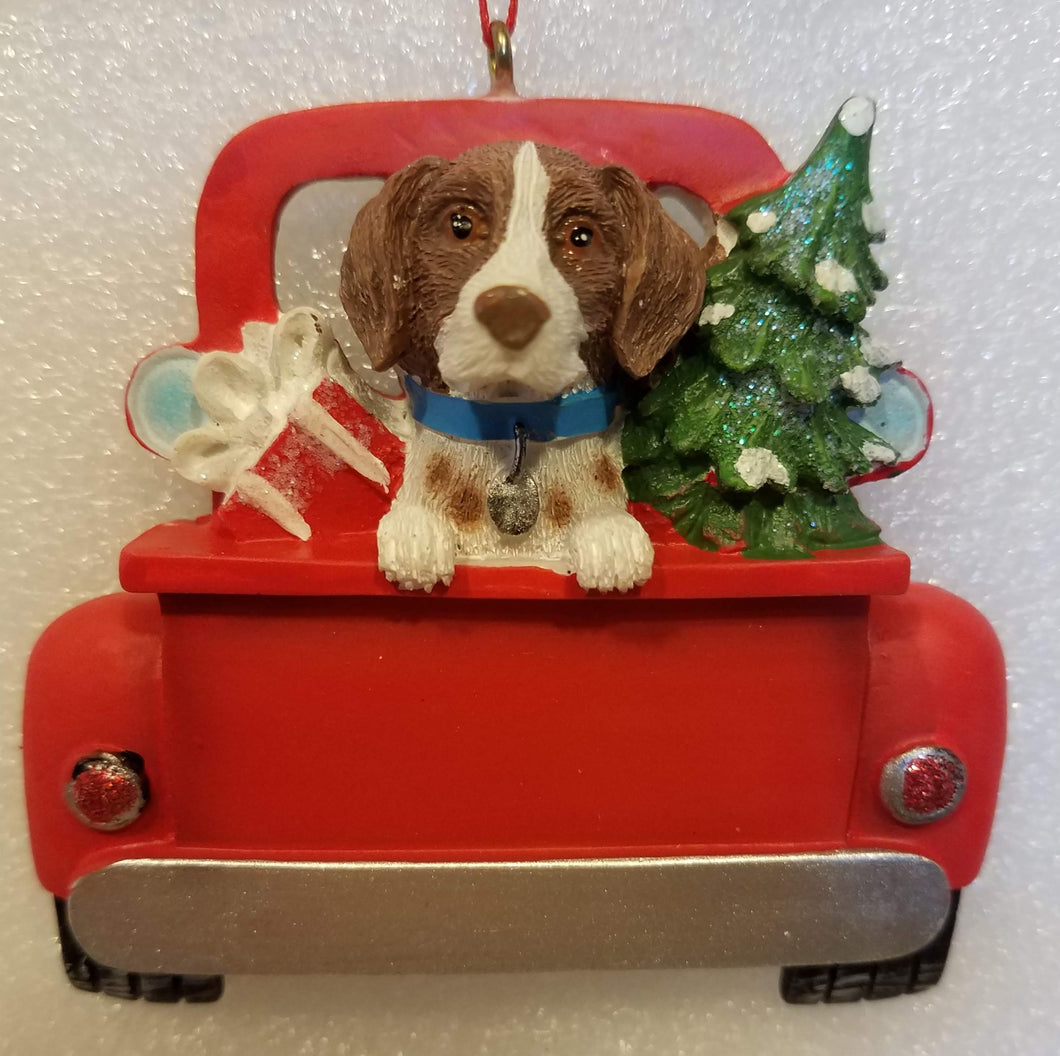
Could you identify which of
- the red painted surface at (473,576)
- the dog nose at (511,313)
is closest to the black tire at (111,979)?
the red painted surface at (473,576)

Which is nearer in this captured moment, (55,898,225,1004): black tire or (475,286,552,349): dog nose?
(475,286,552,349): dog nose

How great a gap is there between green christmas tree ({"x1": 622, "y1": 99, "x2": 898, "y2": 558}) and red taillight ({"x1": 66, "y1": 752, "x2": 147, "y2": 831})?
43cm

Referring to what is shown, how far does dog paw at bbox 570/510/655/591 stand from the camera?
0.55 metres

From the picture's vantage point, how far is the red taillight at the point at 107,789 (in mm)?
609

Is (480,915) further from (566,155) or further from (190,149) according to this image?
(190,149)

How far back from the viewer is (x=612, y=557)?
0.55 metres

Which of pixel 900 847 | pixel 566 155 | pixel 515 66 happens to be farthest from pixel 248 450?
pixel 900 847

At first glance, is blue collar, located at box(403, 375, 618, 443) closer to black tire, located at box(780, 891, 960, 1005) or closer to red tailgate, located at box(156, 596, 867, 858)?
red tailgate, located at box(156, 596, 867, 858)

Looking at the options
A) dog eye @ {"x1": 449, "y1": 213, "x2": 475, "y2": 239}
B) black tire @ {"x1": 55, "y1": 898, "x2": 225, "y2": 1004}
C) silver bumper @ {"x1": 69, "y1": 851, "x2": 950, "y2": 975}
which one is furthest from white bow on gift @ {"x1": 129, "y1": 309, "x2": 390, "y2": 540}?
black tire @ {"x1": 55, "y1": 898, "x2": 225, "y2": 1004}

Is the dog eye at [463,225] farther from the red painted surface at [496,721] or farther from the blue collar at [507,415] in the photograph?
the red painted surface at [496,721]

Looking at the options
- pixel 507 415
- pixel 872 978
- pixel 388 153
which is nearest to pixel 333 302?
pixel 388 153

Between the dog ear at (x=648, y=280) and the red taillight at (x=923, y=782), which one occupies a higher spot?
the dog ear at (x=648, y=280)

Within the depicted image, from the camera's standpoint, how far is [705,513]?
24.0 inches

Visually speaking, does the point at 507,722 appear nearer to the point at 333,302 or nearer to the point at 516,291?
the point at 516,291
